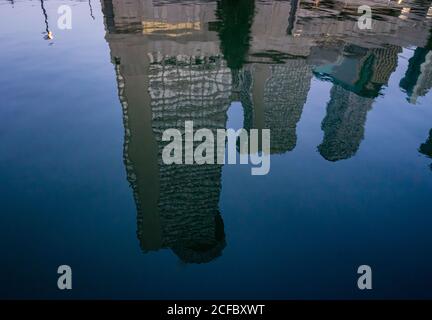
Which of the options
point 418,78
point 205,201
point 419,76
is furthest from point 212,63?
point 419,76

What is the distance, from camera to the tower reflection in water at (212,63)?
1708 cm

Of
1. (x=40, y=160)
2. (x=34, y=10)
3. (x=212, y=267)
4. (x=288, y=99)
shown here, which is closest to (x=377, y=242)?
(x=212, y=267)

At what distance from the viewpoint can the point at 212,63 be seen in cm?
2522

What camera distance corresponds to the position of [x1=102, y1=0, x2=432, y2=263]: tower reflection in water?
17.1 metres

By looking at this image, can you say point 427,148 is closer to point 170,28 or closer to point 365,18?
point 170,28

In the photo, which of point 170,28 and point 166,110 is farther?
point 166,110

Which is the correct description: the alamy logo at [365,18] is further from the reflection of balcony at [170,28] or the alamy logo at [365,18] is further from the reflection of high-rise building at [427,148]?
the reflection of high-rise building at [427,148]

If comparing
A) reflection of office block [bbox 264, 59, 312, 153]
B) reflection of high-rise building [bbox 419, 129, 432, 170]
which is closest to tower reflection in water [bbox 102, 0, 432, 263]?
reflection of high-rise building [bbox 419, 129, 432, 170]

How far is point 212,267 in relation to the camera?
930 cm

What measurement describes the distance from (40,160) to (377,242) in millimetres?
13639

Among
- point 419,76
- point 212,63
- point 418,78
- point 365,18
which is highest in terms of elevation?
point 365,18

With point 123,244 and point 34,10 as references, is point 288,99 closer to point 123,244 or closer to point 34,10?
point 34,10

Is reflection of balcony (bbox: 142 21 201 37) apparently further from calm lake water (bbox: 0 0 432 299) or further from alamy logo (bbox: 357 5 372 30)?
alamy logo (bbox: 357 5 372 30)

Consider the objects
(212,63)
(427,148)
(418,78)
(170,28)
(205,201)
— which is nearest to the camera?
(427,148)
